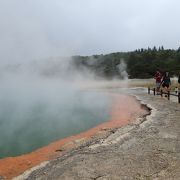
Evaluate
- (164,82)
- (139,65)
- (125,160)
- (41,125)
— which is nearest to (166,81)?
(164,82)

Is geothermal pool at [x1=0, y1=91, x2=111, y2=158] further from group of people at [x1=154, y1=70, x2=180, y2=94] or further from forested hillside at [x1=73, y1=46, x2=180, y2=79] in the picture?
forested hillside at [x1=73, y1=46, x2=180, y2=79]

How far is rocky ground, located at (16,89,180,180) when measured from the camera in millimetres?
5152

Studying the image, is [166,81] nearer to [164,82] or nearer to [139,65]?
[164,82]

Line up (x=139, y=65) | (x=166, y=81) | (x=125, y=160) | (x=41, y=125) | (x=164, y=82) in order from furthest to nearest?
Answer: (x=139, y=65) → (x=164, y=82) → (x=166, y=81) → (x=41, y=125) → (x=125, y=160)

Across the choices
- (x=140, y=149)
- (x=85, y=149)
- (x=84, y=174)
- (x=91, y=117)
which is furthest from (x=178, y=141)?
(x=91, y=117)

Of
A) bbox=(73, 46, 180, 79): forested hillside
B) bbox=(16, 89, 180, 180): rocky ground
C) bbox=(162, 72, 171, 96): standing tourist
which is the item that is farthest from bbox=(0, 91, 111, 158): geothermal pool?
bbox=(73, 46, 180, 79): forested hillside

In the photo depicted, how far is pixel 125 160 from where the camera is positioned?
5781mm

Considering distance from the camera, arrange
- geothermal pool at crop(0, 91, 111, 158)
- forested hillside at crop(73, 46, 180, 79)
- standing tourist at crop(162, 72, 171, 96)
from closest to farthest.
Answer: geothermal pool at crop(0, 91, 111, 158) < standing tourist at crop(162, 72, 171, 96) < forested hillside at crop(73, 46, 180, 79)

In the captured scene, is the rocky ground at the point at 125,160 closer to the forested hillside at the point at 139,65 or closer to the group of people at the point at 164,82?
the group of people at the point at 164,82

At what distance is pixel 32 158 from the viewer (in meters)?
7.41

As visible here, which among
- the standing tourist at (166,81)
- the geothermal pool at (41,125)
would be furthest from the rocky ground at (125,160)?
the standing tourist at (166,81)

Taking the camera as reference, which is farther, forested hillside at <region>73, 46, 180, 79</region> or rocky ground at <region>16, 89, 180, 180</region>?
forested hillside at <region>73, 46, 180, 79</region>

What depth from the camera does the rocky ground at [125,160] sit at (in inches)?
203

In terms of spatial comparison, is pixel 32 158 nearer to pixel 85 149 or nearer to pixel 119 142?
pixel 85 149
